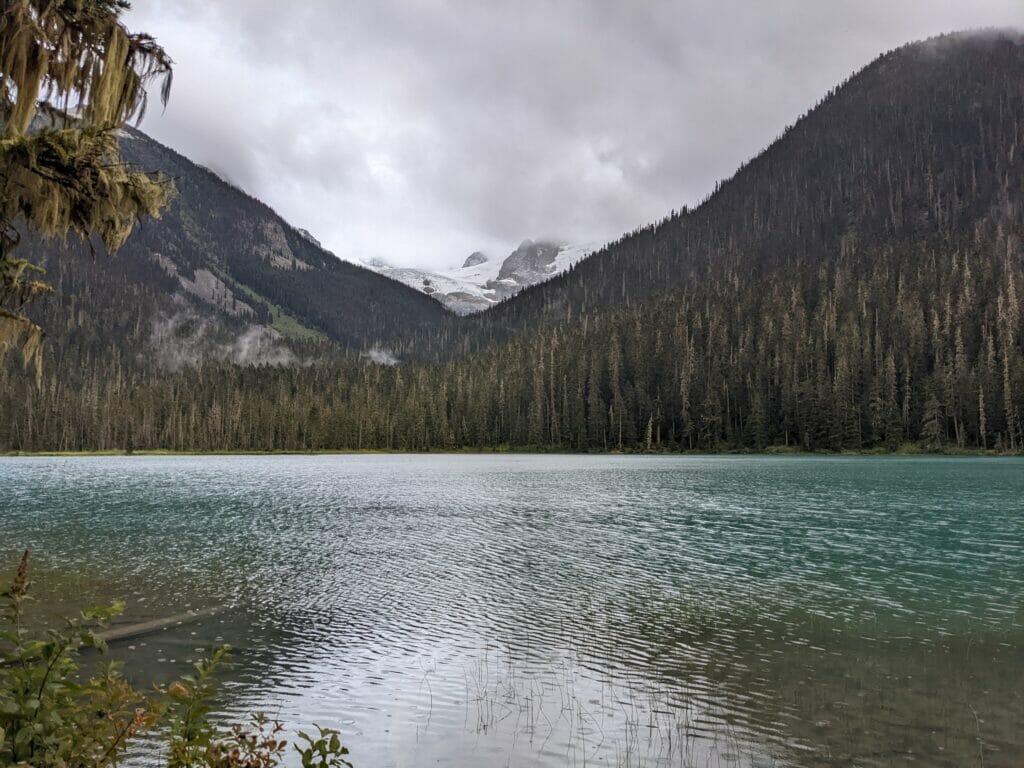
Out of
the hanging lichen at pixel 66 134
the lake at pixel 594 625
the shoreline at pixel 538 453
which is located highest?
the hanging lichen at pixel 66 134

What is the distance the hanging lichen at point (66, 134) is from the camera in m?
6.69

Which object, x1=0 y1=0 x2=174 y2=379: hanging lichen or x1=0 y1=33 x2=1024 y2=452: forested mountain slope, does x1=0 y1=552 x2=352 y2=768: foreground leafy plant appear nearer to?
x1=0 y1=0 x2=174 y2=379: hanging lichen

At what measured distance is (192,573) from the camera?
23484 millimetres

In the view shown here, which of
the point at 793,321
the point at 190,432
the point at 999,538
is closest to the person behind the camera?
the point at 999,538

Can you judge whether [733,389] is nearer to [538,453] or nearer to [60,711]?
[538,453]

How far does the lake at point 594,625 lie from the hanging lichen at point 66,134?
27.1 ft

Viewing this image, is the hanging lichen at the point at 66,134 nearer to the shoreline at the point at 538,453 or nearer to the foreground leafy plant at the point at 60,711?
the foreground leafy plant at the point at 60,711

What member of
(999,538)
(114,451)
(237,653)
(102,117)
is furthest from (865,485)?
(114,451)

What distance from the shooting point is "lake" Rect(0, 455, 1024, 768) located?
10.8 metres

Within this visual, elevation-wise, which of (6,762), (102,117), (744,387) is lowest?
(6,762)

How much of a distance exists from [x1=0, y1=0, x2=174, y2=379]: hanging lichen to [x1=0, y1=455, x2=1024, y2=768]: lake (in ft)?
27.1

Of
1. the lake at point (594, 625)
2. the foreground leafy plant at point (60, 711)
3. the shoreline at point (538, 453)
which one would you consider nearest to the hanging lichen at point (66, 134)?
the foreground leafy plant at point (60, 711)

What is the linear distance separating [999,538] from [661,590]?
21.0m

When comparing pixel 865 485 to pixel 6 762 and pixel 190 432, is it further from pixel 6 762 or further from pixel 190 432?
pixel 190 432
